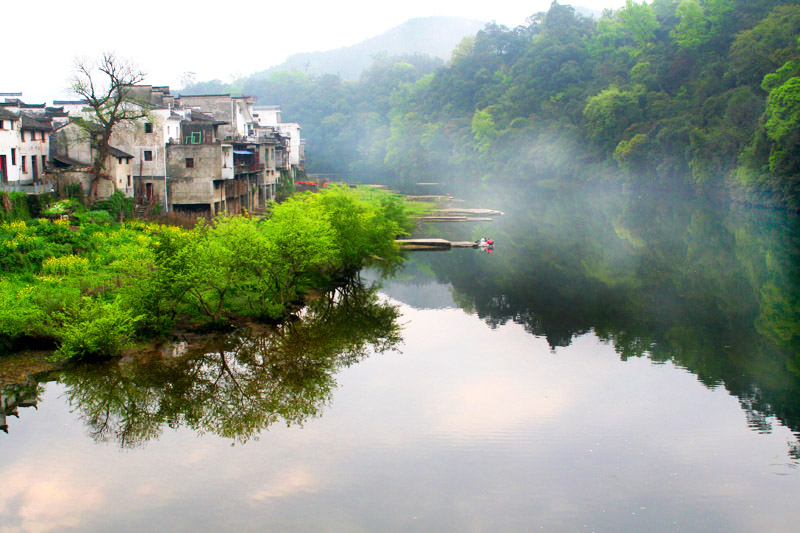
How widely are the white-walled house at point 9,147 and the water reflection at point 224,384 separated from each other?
19.6m

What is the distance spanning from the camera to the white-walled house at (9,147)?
126 feet

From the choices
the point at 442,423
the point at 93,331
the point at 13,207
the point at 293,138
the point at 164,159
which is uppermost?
the point at 293,138

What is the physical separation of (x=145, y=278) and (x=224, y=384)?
18.6ft

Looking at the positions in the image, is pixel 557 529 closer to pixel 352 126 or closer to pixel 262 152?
pixel 262 152

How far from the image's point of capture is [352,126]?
551 feet

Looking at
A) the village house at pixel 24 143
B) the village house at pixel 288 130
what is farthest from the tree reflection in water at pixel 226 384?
the village house at pixel 288 130

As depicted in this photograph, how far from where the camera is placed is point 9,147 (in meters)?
39.0

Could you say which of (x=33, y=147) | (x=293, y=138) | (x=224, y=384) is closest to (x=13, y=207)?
(x=33, y=147)

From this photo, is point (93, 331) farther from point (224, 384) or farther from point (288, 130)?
point (288, 130)

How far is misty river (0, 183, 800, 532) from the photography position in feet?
52.7

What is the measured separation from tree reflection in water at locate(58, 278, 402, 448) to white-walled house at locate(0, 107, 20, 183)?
19.6 m

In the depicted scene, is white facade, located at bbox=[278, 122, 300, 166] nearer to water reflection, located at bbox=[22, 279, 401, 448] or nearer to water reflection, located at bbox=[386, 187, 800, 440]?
water reflection, located at bbox=[386, 187, 800, 440]

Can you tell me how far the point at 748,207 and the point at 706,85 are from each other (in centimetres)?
1981

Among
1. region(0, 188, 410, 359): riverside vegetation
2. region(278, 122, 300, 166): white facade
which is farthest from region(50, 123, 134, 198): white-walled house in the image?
region(278, 122, 300, 166): white facade
